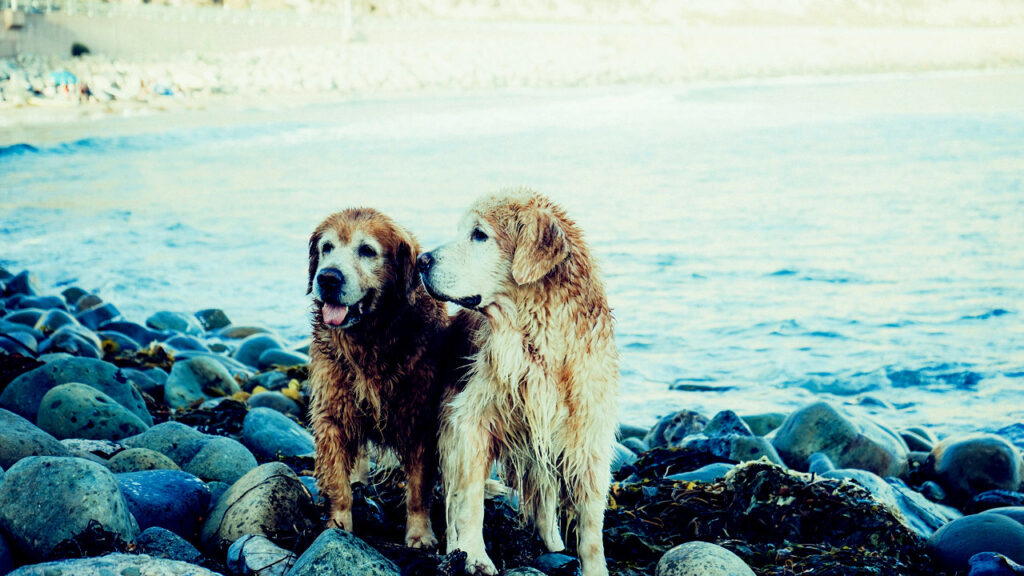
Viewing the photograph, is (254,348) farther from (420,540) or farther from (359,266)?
(420,540)

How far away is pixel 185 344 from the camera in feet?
34.1

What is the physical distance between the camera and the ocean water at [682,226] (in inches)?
393

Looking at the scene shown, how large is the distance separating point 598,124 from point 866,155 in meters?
12.7

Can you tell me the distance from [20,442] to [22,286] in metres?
8.82

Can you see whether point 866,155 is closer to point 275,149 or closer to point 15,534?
point 275,149

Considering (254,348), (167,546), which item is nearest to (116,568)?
(167,546)

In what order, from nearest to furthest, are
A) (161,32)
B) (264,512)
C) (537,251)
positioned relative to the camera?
(537,251) → (264,512) → (161,32)

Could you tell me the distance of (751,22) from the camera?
389ft

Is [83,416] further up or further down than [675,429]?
further up

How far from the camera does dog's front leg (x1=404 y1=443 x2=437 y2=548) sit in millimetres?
4578

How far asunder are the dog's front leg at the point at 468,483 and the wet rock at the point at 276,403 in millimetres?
3876

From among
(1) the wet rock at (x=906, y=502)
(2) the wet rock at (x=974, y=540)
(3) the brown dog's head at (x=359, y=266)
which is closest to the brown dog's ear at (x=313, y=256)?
(3) the brown dog's head at (x=359, y=266)

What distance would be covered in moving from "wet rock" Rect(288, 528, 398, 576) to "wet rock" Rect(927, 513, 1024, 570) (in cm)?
283

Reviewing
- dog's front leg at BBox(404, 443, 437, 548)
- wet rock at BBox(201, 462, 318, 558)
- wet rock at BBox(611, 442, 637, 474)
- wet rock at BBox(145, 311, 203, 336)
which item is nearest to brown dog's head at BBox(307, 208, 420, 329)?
dog's front leg at BBox(404, 443, 437, 548)
